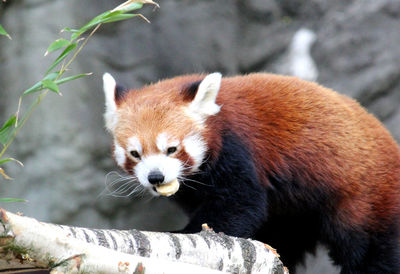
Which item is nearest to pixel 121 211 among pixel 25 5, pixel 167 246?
pixel 25 5

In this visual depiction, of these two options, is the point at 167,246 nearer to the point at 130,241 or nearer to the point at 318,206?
the point at 130,241

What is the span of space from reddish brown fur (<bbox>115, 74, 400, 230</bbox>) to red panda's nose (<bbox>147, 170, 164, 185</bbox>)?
2.08ft

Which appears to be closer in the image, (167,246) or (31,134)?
(167,246)

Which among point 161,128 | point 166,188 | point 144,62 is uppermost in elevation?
point 144,62

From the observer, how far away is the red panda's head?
12.2 ft

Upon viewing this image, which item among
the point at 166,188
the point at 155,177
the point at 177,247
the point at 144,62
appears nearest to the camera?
the point at 177,247

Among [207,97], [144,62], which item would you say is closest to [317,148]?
[207,97]

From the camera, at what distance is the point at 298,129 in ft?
14.0

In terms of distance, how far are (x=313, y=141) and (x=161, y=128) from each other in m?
1.14

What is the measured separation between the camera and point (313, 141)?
13.9 feet

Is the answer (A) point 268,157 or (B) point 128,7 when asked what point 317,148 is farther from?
(B) point 128,7

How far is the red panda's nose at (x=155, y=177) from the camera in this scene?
3617 mm

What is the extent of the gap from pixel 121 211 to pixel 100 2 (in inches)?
78.3

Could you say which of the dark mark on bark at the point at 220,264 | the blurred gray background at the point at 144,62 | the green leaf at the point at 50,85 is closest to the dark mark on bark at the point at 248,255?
the dark mark on bark at the point at 220,264
